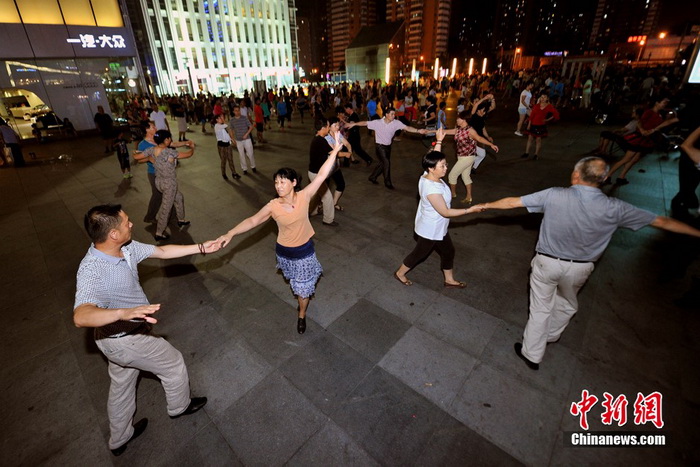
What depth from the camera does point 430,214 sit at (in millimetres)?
3977

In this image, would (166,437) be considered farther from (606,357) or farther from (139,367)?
(606,357)

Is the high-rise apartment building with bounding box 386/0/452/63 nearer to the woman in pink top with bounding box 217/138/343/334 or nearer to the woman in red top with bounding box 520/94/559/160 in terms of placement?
the woman in red top with bounding box 520/94/559/160

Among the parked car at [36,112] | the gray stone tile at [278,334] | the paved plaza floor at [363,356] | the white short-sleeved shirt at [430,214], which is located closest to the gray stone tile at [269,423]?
the paved plaza floor at [363,356]

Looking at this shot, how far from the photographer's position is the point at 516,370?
10.9ft

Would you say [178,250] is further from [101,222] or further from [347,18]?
[347,18]

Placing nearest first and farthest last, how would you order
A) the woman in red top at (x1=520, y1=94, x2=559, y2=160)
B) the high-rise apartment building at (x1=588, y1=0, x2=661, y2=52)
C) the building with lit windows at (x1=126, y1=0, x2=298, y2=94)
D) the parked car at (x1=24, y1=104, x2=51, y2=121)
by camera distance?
the woman in red top at (x1=520, y1=94, x2=559, y2=160), the parked car at (x1=24, y1=104, x2=51, y2=121), the building with lit windows at (x1=126, y1=0, x2=298, y2=94), the high-rise apartment building at (x1=588, y1=0, x2=661, y2=52)

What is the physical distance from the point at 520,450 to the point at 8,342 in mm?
6003

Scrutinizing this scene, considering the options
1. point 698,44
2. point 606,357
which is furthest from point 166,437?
point 698,44

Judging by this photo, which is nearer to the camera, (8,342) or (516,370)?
(516,370)

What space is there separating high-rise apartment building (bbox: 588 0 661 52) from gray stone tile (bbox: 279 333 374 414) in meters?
219

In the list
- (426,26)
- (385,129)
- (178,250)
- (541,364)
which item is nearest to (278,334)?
(178,250)

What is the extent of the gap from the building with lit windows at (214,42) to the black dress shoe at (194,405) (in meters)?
61.7

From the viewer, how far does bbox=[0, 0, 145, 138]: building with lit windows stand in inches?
667

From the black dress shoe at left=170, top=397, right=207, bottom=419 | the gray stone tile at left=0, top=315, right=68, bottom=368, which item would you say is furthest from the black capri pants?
the gray stone tile at left=0, top=315, right=68, bottom=368
